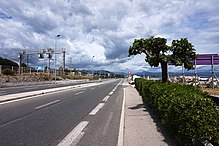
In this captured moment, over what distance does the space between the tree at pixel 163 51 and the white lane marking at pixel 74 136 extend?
5.61m

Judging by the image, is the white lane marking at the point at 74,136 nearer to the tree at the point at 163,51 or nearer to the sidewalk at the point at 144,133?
the sidewalk at the point at 144,133

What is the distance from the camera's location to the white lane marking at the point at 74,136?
7.08 meters

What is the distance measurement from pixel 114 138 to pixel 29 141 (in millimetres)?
2303

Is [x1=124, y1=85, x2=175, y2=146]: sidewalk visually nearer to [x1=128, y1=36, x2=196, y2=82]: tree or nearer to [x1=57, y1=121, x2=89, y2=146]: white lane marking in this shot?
[x1=57, y1=121, x2=89, y2=146]: white lane marking

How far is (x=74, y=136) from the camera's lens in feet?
25.9

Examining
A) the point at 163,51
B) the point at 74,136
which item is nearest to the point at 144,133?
the point at 74,136

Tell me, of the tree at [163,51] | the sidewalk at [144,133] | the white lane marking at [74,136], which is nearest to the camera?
the white lane marking at [74,136]

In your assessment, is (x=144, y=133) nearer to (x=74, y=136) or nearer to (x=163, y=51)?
(x=74, y=136)

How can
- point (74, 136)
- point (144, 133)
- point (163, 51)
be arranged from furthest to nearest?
1. point (163, 51)
2. point (144, 133)
3. point (74, 136)

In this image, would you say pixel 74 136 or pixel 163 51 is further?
pixel 163 51

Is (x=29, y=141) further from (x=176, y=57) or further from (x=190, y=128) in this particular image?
(x=176, y=57)

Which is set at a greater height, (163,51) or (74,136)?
(163,51)

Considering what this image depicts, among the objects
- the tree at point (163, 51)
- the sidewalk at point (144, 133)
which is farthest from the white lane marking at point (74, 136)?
the tree at point (163, 51)

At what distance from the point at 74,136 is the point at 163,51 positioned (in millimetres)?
7586
